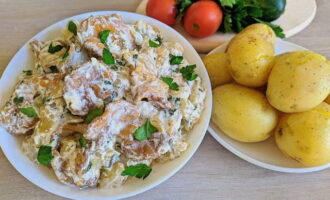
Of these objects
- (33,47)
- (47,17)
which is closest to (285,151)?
(33,47)

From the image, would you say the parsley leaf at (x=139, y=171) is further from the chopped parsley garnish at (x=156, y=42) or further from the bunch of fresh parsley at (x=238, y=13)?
the bunch of fresh parsley at (x=238, y=13)

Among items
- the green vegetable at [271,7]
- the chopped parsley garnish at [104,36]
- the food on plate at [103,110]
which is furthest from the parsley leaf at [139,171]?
the green vegetable at [271,7]

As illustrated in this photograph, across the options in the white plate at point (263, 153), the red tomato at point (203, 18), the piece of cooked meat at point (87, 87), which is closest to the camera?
the piece of cooked meat at point (87, 87)

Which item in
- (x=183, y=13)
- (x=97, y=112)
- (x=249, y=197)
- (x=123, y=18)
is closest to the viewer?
(x=97, y=112)

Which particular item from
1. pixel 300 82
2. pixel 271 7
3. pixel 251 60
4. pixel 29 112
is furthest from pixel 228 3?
pixel 29 112

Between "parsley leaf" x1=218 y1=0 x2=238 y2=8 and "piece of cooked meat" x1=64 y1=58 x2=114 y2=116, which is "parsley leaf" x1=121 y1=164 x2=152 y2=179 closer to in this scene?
"piece of cooked meat" x1=64 y1=58 x2=114 y2=116

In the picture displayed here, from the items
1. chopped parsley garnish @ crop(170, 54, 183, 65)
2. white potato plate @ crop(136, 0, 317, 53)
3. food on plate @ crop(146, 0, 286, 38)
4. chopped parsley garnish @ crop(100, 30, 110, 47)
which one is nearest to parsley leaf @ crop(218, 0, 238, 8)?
food on plate @ crop(146, 0, 286, 38)

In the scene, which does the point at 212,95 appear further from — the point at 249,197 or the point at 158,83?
the point at 249,197
